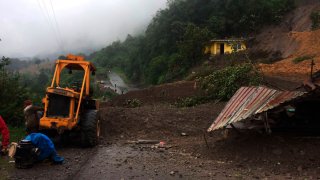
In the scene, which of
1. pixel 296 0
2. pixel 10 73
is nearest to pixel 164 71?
pixel 296 0

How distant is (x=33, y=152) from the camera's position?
1000 centimetres

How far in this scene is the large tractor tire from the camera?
13.2m

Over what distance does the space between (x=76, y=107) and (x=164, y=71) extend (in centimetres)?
5902

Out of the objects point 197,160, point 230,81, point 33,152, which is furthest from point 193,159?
point 230,81

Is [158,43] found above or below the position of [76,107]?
above

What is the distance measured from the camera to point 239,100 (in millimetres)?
12688

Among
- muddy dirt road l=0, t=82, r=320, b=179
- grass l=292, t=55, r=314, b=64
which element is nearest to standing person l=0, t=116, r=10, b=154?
muddy dirt road l=0, t=82, r=320, b=179

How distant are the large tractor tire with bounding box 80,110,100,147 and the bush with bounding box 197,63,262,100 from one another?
10234 mm

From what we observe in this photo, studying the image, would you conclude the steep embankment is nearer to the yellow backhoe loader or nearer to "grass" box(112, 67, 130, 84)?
the yellow backhoe loader

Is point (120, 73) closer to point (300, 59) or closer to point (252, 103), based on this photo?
point (300, 59)

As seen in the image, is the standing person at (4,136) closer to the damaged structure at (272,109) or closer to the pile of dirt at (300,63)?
the damaged structure at (272,109)

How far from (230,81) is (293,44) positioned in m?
25.0

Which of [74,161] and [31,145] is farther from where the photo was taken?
[74,161]

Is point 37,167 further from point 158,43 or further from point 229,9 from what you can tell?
point 158,43
